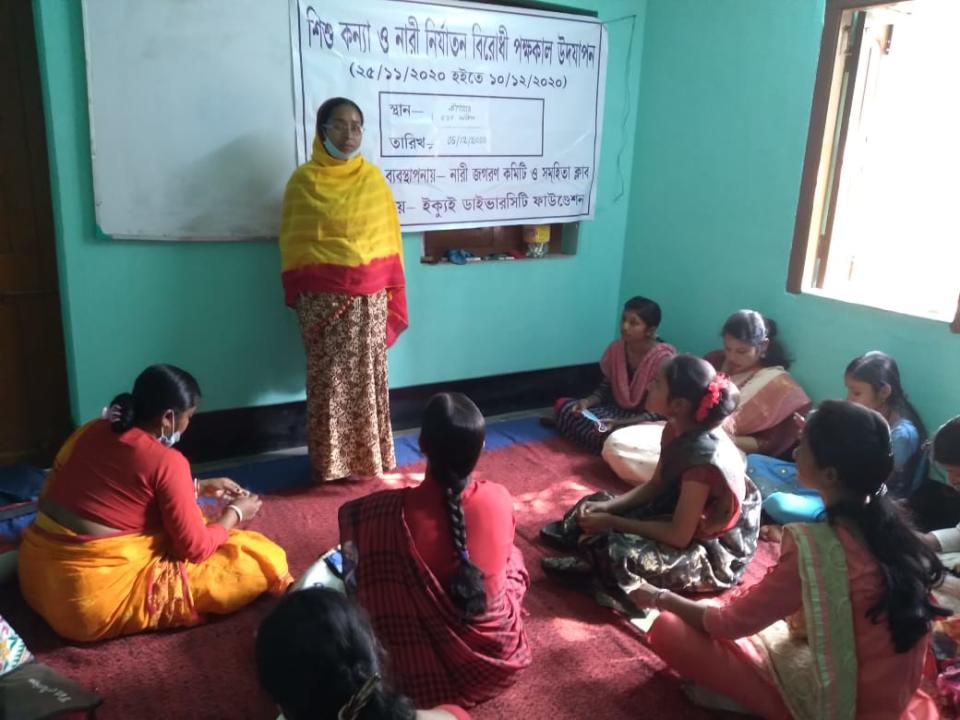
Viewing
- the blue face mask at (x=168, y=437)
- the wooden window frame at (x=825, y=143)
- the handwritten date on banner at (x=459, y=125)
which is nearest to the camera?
the blue face mask at (x=168, y=437)

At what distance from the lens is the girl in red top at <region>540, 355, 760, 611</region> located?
2217 millimetres

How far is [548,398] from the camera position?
14.3 feet

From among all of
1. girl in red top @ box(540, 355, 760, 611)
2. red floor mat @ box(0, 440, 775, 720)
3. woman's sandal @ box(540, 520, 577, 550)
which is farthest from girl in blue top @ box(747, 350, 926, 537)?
woman's sandal @ box(540, 520, 577, 550)

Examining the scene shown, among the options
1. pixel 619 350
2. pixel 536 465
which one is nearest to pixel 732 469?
pixel 536 465

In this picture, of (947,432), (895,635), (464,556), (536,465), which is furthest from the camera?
(536,465)

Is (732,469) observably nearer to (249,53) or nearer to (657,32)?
(249,53)

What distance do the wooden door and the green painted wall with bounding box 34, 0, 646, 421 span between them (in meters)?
0.16

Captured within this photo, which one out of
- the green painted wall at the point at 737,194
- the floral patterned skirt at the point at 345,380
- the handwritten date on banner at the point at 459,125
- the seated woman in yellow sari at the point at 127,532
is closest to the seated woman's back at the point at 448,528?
the seated woman in yellow sari at the point at 127,532

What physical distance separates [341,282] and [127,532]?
1264 mm

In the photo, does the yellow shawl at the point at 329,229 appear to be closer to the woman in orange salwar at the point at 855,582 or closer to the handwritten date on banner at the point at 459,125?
the handwritten date on banner at the point at 459,125

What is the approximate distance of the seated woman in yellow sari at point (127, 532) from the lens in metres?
2.02

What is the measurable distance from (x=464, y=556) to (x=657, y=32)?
10.9ft

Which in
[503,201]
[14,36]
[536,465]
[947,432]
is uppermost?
[14,36]

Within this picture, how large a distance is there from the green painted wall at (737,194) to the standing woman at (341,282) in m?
1.66
